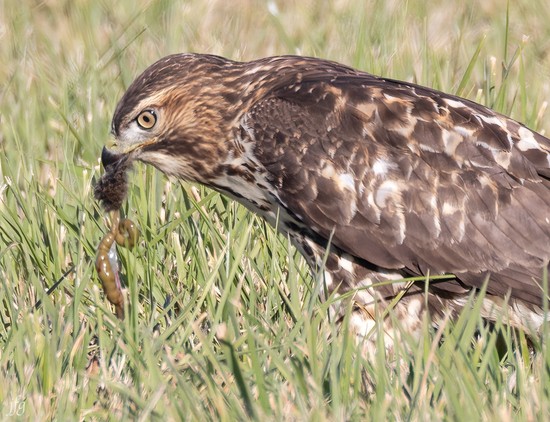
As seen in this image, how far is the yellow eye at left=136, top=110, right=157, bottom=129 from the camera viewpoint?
5.50 metres

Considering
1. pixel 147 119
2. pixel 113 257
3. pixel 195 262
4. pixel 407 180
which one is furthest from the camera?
pixel 147 119

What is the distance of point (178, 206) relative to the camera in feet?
19.8

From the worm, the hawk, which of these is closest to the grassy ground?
the worm

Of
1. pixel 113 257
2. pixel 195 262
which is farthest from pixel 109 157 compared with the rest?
pixel 195 262

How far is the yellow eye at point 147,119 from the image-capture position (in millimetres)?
5504

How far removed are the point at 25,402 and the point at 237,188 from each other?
5.62 ft

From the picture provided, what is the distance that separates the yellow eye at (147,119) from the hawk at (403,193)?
20.1 inches

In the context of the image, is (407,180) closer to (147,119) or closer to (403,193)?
(403,193)

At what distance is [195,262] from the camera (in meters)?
5.40

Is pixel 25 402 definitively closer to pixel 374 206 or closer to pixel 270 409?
pixel 270 409

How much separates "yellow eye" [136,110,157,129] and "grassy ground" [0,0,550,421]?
1.12 feet

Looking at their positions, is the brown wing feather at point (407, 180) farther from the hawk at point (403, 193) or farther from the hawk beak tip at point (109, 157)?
the hawk beak tip at point (109, 157)

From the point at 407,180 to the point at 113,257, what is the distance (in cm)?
133

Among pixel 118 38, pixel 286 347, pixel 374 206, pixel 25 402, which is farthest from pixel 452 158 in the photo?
pixel 118 38
